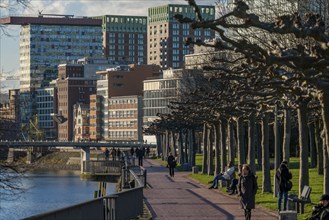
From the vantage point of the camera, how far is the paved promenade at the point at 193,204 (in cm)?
3969

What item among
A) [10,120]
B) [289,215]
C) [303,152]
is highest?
[10,120]

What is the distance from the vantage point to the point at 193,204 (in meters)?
46.8

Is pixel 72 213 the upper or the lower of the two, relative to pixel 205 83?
lower

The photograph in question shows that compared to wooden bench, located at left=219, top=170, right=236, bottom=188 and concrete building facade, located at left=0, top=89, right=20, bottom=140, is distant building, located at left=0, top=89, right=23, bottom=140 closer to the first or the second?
concrete building facade, located at left=0, top=89, right=20, bottom=140

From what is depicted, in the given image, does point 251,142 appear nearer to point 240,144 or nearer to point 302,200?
point 240,144

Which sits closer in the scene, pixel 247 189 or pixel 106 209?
pixel 106 209

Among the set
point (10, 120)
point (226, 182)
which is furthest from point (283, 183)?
point (226, 182)

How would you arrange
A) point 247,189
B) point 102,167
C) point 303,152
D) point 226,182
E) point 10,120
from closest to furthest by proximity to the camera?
point 247,189 < point 10,120 < point 303,152 < point 226,182 < point 102,167

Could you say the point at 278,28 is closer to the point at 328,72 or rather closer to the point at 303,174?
the point at 328,72

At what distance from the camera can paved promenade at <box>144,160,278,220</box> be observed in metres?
39.7

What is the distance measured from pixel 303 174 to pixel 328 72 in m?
15.1

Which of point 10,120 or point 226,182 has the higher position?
point 10,120

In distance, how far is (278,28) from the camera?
2405 centimetres

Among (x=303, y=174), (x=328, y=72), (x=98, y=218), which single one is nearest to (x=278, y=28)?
(x=328, y=72)
